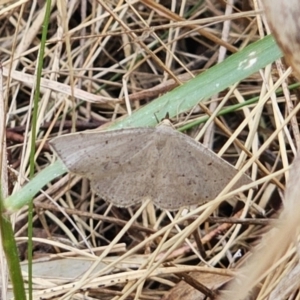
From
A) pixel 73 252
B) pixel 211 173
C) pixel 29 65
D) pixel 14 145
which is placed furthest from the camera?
pixel 29 65

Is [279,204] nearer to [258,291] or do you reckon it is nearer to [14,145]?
[258,291]

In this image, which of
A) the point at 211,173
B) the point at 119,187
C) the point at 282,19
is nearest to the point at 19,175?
the point at 119,187

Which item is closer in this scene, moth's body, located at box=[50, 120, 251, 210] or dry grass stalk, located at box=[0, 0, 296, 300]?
moth's body, located at box=[50, 120, 251, 210]

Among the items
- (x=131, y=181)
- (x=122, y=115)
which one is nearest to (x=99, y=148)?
(x=131, y=181)

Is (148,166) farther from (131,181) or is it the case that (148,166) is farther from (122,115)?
(122,115)

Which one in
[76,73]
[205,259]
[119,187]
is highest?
[76,73]

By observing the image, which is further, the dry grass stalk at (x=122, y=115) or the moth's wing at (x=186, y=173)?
the dry grass stalk at (x=122, y=115)
